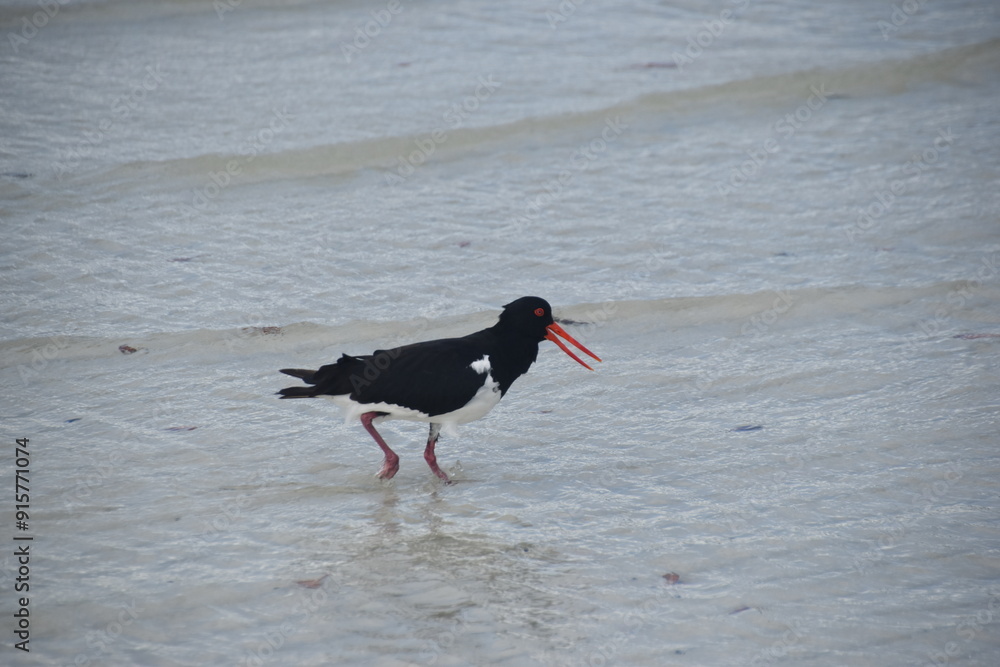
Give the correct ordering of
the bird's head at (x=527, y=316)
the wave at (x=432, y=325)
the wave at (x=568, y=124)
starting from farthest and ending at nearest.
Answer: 1. the wave at (x=568, y=124)
2. the wave at (x=432, y=325)
3. the bird's head at (x=527, y=316)

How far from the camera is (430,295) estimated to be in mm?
7156

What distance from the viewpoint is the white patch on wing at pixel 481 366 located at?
5070 mm

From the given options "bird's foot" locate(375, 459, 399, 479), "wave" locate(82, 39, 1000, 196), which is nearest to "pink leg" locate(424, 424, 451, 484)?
"bird's foot" locate(375, 459, 399, 479)

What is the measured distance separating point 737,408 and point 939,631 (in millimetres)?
2028

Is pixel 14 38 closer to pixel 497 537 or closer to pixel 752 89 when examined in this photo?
pixel 752 89

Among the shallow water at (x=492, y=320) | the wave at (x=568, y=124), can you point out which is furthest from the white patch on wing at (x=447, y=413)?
the wave at (x=568, y=124)

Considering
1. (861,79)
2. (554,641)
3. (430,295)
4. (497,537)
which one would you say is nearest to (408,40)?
(861,79)

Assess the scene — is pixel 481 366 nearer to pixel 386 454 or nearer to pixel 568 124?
pixel 386 454

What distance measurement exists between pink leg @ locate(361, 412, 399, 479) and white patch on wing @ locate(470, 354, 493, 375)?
0.51 metres

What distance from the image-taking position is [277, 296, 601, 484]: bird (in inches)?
195

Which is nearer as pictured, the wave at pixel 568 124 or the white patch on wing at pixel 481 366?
the white patch on wing at pixel 481 366

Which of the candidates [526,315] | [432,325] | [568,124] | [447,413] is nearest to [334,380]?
[447,413]

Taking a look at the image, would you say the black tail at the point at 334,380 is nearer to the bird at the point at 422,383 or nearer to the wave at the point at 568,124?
the bird at the point at 422,383

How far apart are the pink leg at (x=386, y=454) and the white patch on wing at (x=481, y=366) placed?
0.51m
